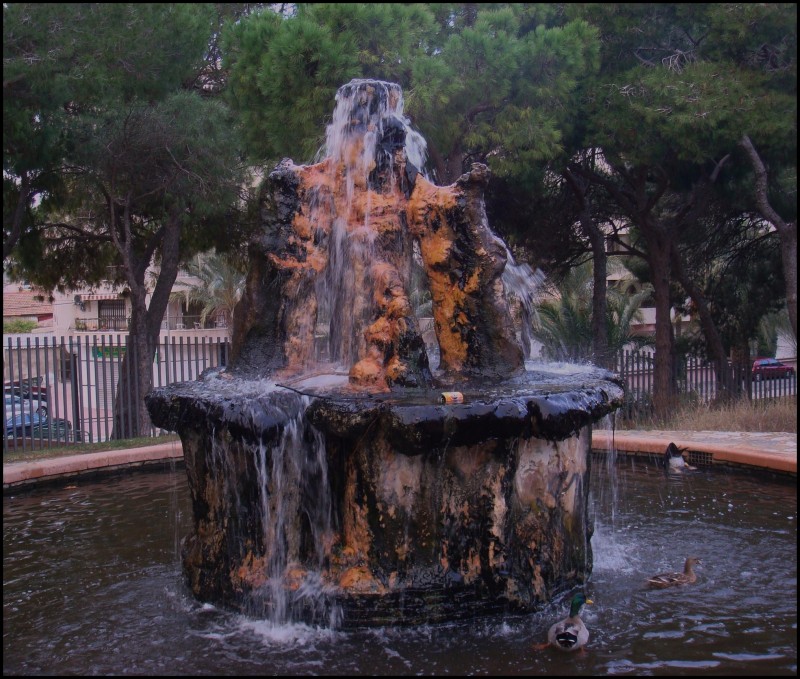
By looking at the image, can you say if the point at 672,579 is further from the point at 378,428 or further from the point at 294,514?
the point at 294,514

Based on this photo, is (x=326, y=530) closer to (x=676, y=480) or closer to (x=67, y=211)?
(x=676, y=480)

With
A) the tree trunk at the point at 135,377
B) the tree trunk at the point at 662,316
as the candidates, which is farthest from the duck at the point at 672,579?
the tree trunk at the point at 135,377

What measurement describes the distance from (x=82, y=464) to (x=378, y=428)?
19.5 ft

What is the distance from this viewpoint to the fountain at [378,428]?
190 inches

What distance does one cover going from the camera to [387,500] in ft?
16.0

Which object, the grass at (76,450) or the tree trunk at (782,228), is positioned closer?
the grass at (76,450)

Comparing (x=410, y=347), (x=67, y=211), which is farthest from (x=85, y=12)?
(x=410, y=347)

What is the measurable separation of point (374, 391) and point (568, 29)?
32.1ft

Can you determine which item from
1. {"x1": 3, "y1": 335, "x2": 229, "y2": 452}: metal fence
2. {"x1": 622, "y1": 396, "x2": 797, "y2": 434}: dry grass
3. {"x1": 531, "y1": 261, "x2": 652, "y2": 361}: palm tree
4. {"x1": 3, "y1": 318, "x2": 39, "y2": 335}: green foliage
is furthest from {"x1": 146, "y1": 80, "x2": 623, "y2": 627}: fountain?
{"x1": 3, "y1": 318, "x2": 39, "y2": 335}: green foliage

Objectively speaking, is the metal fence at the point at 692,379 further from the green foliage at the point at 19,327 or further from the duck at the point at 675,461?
the green foliage at the point at 19,327

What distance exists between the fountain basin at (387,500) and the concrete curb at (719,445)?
3621 mm

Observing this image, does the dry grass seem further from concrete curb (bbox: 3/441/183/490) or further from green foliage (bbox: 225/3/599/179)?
concrete curb (bbox: 3/441/183/490)

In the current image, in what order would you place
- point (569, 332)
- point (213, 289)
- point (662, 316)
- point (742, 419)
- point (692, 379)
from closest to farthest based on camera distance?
point (742, 419) → point (662, 316) → point (692, 379) → point (569, 332) → point (213, 289)

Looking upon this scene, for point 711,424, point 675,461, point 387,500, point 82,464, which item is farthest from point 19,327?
point 387,500
